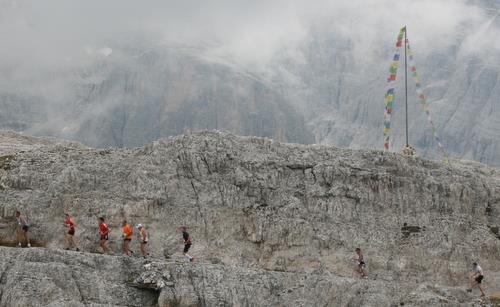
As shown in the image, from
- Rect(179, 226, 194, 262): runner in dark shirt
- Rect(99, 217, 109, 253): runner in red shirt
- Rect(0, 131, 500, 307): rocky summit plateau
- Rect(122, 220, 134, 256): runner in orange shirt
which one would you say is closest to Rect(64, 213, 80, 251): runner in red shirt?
Rect(0, 131, 500, 307): rocky summit plateau

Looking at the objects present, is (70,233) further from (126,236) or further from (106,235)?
(126,236)

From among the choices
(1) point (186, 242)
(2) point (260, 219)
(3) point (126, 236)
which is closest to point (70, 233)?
(3) point (126, 236)

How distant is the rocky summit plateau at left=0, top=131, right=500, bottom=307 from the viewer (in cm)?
4134

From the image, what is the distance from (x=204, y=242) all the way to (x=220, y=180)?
4507 millimetres

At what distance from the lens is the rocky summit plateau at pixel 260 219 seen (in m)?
41.3

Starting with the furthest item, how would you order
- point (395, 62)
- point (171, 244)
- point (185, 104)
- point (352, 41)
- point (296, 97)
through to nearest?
1. point (352, 41)
2. point (296, 97)
3. point (185, 104)
4. point (395, 62)
5. point (171, 244)

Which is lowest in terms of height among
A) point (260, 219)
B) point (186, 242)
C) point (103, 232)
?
point (186, 242)

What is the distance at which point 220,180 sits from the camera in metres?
48.8

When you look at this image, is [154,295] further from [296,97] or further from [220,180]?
[296,97]

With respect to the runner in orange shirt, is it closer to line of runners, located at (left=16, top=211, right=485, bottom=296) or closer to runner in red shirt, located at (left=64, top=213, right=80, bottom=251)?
line of runners, located at (left=16, top=211, right=485, bottom=296)

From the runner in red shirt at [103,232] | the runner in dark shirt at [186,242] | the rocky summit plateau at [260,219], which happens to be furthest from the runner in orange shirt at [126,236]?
the runner in dark shirt at [186,242]

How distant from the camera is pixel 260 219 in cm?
4709

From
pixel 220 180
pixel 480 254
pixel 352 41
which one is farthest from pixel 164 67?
pixel 480 254

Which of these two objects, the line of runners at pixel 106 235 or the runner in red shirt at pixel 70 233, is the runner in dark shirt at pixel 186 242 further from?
the runner in red shirt at pixel 70 233
